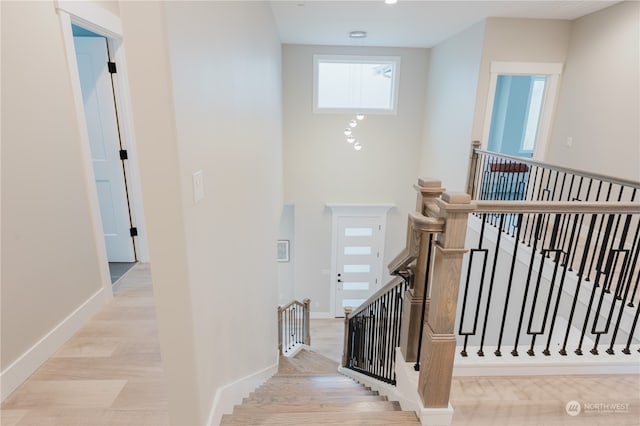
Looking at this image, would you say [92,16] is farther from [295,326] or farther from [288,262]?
[288,262]

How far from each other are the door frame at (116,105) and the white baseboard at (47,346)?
8.4 inches

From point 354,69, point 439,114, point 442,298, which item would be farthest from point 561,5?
point 442,298

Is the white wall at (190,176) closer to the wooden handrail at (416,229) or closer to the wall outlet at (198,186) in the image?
the wall outlet at (198,186)

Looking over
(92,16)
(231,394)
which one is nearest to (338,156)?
(92,16)

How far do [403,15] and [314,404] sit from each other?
169 inches

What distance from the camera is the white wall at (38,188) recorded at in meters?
1.79

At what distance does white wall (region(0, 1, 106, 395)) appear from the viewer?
179 centimetres

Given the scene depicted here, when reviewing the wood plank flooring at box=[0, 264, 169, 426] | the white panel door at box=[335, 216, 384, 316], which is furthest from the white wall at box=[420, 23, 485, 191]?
the wood plank flooring at box=[0, 264, 169, 426]

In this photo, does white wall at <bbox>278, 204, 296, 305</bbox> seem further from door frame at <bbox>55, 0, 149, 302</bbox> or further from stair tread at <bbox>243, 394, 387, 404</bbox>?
stair tread at <bbox>243, 394, 387, 404</bbox>

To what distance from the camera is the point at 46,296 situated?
81.4 inches

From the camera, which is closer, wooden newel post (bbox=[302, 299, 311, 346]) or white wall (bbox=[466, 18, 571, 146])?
white wall (bbox=[466, 18, 571, 146])

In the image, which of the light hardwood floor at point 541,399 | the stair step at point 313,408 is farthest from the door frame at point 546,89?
the stair step at point 313,408

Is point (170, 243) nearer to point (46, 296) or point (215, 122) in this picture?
point (215, 122)

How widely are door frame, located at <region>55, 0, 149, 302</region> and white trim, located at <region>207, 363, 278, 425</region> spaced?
128 centimetres
